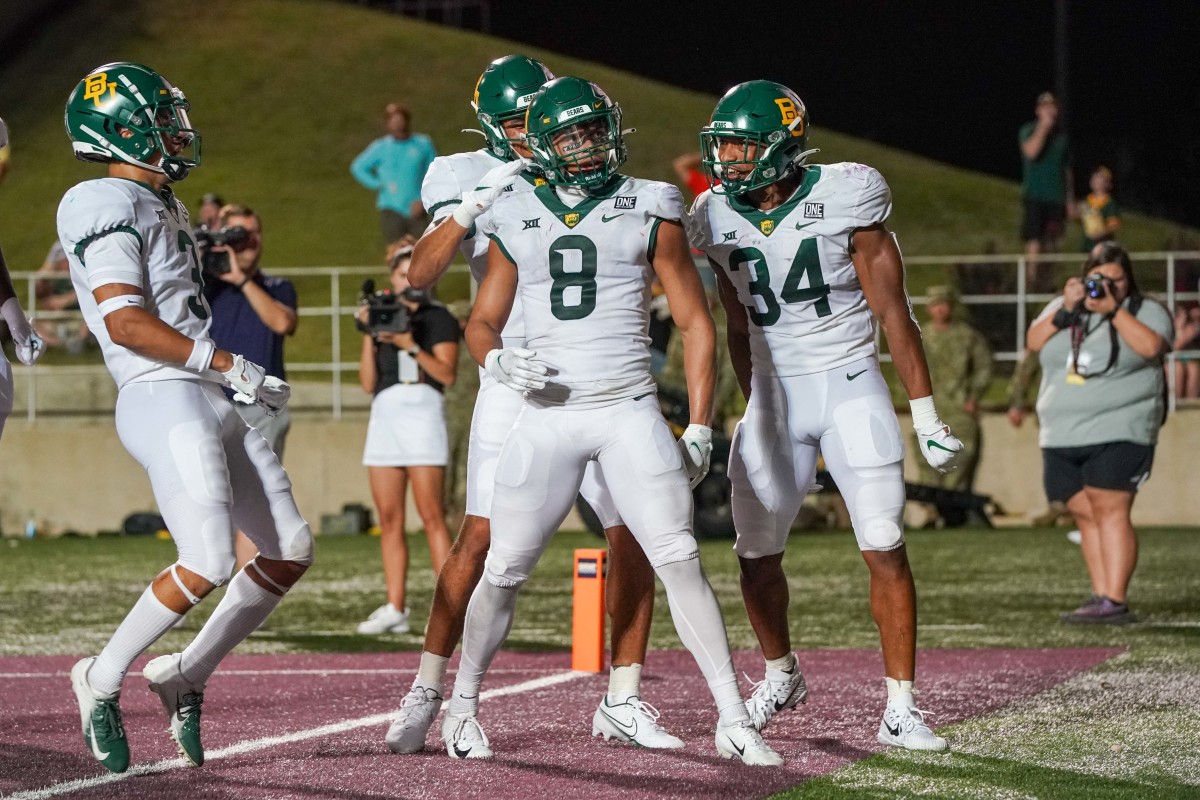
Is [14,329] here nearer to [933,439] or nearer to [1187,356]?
[933,439]

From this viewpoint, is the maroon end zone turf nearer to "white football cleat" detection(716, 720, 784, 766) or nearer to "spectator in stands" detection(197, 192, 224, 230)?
"white football cleat" detection(716, 720, 784, 766)

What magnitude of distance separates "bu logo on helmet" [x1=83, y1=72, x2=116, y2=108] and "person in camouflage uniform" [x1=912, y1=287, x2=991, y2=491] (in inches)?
417

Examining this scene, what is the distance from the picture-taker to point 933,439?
525 centimetres

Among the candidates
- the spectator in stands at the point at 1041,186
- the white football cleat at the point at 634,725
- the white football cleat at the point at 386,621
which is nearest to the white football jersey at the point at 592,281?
the white football cleat at the point at 634,725

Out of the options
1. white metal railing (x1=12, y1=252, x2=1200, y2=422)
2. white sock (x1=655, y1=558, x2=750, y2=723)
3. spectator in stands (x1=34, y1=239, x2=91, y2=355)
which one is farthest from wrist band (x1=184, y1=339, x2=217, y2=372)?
spectator in stands (x1=34, y1=239, x2=91, y2=355)

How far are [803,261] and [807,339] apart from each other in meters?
0.25

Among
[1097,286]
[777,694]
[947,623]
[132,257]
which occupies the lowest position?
[947,623]

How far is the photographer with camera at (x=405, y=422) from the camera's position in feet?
27.1

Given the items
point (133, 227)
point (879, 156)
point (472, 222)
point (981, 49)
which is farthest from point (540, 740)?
point (879, 156)

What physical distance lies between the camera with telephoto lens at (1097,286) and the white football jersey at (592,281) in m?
4.19

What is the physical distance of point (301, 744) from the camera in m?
5.19

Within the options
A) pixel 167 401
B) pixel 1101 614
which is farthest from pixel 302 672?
pixel 1101 614

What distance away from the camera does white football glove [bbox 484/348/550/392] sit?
4789mm

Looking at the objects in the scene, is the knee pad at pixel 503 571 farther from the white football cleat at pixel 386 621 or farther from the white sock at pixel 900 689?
the white football cleat at pixel 386 621
